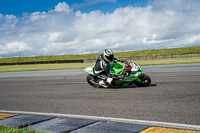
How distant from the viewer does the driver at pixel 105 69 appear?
8227 millimetres

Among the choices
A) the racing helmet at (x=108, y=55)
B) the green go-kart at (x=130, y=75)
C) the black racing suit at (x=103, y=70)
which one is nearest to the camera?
the green go-kart at (x=130, y=75)

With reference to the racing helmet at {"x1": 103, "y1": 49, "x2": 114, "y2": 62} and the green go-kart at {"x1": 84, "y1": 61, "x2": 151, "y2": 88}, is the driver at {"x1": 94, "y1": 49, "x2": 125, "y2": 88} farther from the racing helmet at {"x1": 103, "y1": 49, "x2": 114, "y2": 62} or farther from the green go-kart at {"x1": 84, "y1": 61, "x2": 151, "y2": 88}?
the green go-kart at {"x1": 84, "y1": 61, "x2": 151, "y2": 88}

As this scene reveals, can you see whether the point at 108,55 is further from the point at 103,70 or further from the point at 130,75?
the point at 130,75

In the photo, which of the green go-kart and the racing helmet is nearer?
the green go-kart

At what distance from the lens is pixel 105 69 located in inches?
329

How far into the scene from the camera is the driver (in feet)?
27.0

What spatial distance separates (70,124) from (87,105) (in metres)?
1.81

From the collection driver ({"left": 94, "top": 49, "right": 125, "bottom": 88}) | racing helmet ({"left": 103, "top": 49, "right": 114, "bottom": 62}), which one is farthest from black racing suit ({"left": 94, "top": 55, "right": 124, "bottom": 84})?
racing helmet ({"left": 103, "top": 49, "right": 114, "bottom": 62})

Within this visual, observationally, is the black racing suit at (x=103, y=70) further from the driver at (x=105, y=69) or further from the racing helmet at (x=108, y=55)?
the racing helmet at (x=108, y=55)

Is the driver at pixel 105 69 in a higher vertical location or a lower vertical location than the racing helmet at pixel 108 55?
lower

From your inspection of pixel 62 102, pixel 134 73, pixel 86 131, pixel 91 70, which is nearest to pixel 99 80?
pixel 91 70

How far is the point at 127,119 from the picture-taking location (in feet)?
13.4

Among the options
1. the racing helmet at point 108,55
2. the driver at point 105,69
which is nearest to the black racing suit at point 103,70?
the driver at point 105,69

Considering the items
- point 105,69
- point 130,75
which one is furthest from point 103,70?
point 130,75
